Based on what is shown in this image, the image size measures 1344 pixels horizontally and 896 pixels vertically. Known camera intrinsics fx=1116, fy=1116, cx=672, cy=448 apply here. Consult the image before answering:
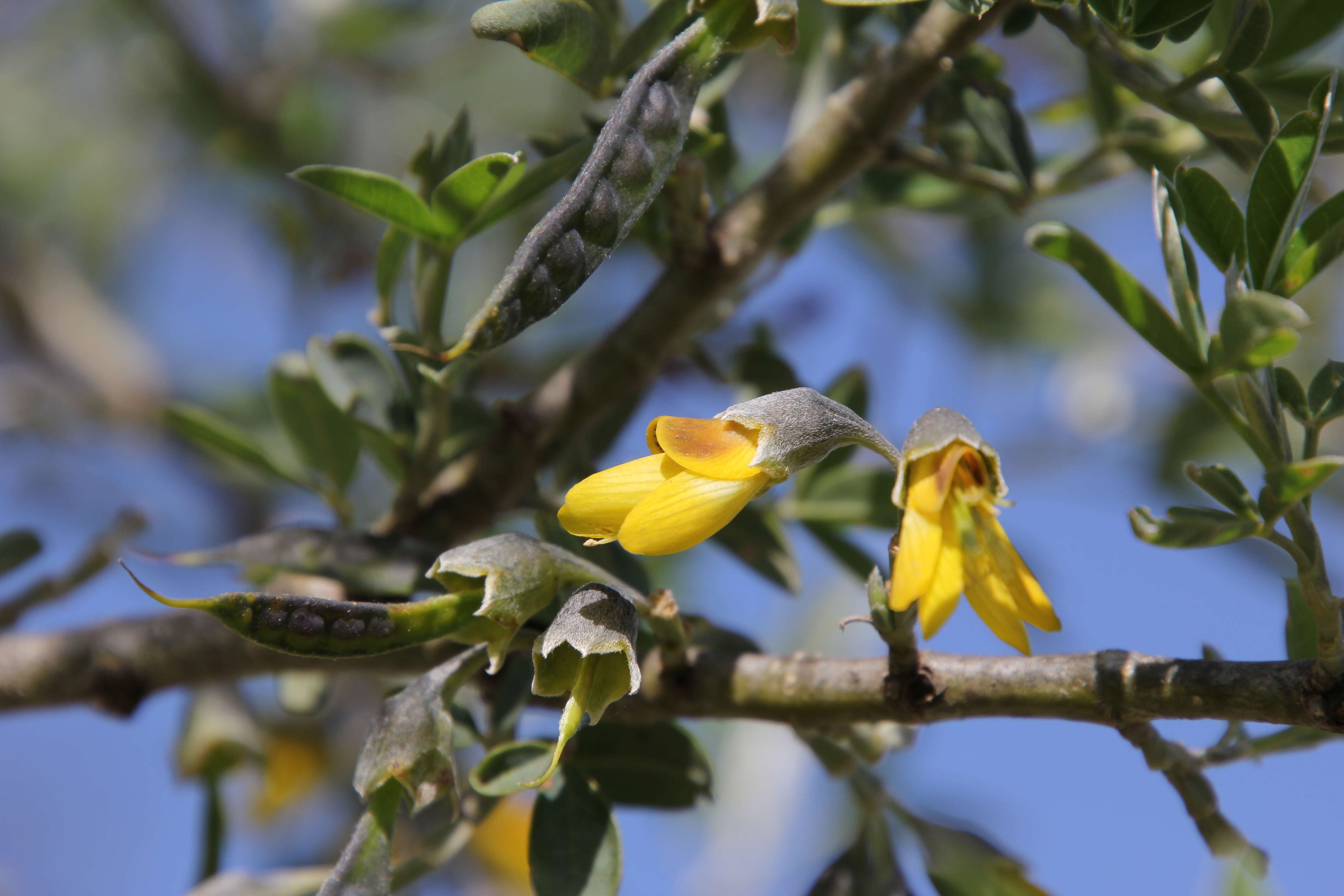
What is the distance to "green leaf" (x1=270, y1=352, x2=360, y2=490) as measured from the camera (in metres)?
1.16

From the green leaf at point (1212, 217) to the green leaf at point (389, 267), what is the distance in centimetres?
58

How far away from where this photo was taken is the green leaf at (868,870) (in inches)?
39.8

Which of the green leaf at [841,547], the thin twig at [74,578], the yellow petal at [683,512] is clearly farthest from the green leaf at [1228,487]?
the thin twig at [74,578]

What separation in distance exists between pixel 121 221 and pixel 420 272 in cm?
234

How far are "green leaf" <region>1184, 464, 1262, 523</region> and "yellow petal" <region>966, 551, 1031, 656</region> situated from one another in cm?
14

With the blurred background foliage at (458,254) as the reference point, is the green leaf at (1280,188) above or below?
above

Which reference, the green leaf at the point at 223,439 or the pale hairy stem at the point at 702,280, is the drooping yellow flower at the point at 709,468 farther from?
the green leaf at the point at 223,439

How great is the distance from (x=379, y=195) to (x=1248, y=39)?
25.5 inches

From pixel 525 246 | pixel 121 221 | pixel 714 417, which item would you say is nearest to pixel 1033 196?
pixel 714 417

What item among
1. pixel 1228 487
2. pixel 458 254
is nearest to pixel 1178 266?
pixel 1228 487

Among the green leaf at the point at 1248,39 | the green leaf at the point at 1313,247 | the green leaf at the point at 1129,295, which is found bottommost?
the green leaf at the point at 1129,295

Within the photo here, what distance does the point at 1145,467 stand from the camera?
78.4 inches

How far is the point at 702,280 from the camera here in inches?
40.7

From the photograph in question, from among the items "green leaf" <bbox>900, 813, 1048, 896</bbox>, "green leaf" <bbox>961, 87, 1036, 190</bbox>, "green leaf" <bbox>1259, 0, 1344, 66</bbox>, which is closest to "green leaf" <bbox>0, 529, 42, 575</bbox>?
"green leaf" <bbox>900, 813, 1048, 896</bbox>
